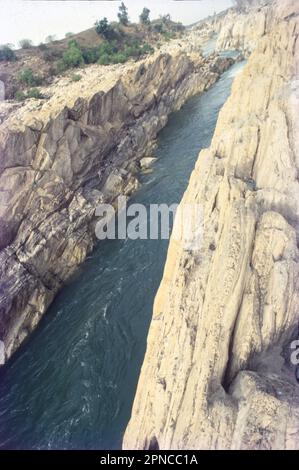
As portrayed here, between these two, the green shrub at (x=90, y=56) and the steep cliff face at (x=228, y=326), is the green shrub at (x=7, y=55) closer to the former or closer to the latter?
the green shrub at (x=90, y=56)

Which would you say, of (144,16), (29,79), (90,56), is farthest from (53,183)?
(144,16)

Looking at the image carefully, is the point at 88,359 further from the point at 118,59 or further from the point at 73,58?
the point at 118,59

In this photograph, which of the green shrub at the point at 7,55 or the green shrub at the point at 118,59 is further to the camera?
the green shrub at the point at 118,59

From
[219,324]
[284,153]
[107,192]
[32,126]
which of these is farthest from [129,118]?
[219,324]

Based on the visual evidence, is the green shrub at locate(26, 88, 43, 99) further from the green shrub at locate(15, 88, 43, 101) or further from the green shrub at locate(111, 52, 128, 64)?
the green shrub at locate(111, 52, 128, 64)

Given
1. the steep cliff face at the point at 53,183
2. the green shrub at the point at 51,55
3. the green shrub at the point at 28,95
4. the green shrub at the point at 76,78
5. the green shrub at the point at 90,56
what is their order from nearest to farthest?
the steep cliff face at the point at 53,183, the green shrub at the point at 28,95, the green shrub at the point at 76,78, the green shrub at the point at 51,55, the green shrub at the point at 90,56

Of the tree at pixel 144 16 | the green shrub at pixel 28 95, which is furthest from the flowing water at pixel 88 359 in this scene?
the tree at pixel 144 16
